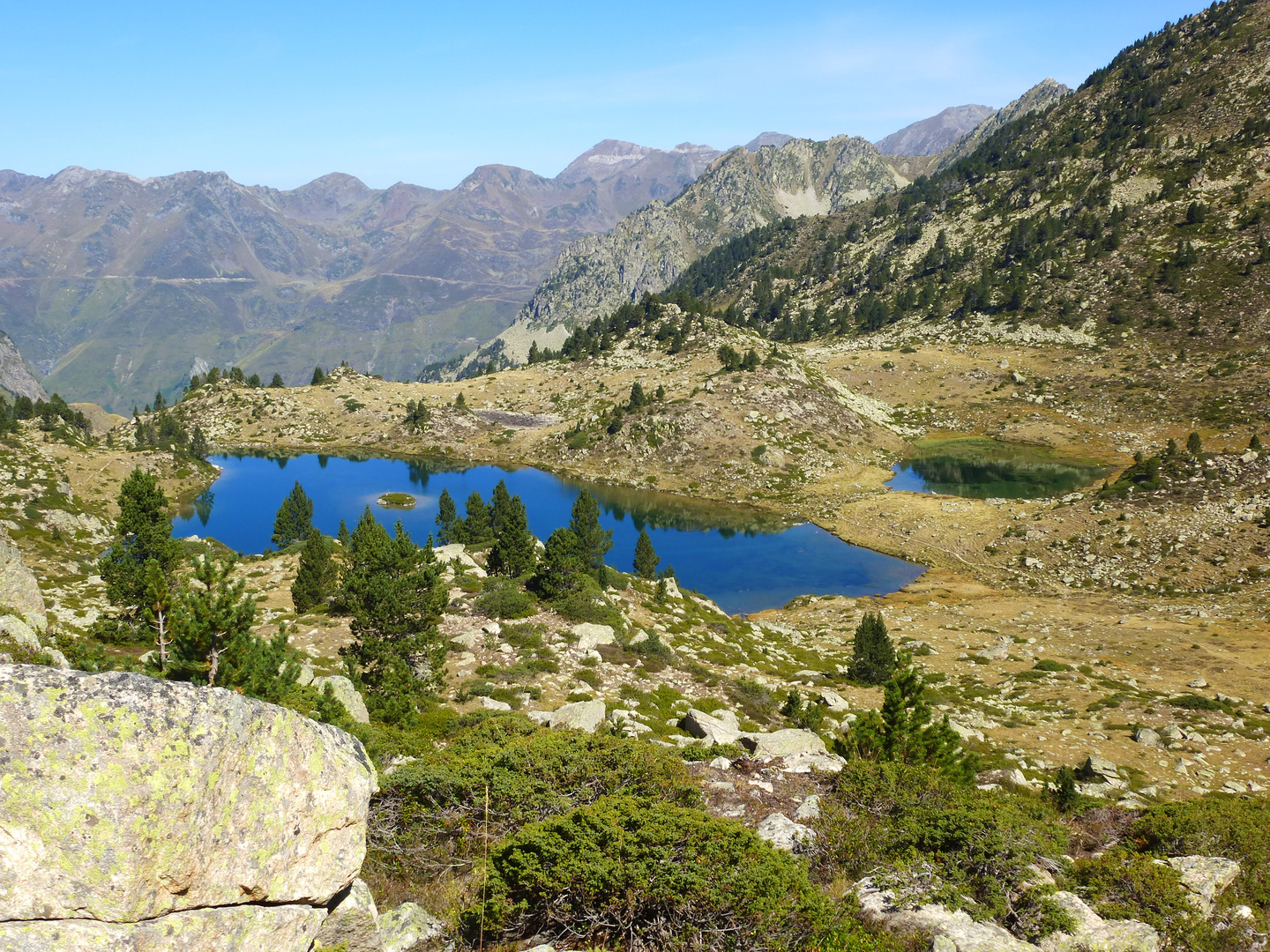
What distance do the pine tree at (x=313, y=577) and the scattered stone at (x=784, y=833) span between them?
1213 inches

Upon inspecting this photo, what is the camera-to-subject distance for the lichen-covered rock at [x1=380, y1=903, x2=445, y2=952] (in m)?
10.2

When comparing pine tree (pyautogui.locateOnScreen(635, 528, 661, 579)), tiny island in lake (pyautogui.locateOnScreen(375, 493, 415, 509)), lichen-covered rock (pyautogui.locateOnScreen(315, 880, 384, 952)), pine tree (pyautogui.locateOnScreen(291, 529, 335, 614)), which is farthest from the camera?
tiny island in lake (pyautogui.locateOnScreen(375, 493, 415, 509))

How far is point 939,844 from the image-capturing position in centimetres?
1404

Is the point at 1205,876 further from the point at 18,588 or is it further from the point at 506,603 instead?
the point at 18,588

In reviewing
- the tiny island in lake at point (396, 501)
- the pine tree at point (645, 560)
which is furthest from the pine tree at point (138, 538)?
the tiny island in lake at point (396, 501)

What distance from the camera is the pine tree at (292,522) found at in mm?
65938

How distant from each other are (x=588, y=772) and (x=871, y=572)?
57446 millimetres

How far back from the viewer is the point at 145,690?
309 inches

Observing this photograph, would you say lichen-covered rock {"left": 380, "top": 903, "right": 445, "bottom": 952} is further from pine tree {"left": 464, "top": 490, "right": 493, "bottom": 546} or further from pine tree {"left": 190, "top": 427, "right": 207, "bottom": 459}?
pine tree {"left": 190, "top": 427, "right": 207, "bottom": 459}

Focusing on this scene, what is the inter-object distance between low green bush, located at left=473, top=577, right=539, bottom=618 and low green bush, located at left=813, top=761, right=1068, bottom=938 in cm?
2207

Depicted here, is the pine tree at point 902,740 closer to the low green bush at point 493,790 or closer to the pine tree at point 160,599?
the low green bush at point 493,790

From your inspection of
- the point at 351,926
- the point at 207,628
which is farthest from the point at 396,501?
the point at 351,926

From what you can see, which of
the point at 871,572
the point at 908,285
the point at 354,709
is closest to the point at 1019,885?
the point at 354,709

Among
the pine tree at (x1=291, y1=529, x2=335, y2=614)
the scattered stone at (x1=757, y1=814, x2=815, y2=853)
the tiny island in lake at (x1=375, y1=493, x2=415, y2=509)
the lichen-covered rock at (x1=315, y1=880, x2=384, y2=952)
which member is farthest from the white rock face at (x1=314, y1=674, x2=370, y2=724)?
the tiny island in lake at (x1=375, y1=493, x2=415, y2=509)
